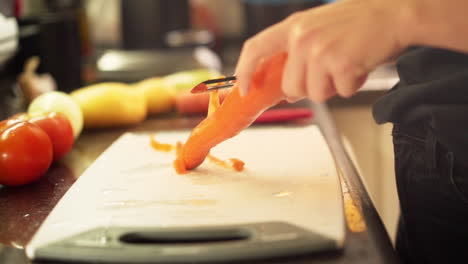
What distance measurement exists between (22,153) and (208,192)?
0.23 m

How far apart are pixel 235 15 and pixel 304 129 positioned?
1087 millimetres

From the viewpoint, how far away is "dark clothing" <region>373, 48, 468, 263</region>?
1.76 ft

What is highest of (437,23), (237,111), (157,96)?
(437,23)

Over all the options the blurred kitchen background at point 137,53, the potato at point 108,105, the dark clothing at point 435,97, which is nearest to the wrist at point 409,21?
the dark clothing at point 435,97

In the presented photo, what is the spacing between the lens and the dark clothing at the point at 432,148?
54cm

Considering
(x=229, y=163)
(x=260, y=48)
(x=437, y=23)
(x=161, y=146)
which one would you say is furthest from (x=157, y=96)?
(x=437, y=23)

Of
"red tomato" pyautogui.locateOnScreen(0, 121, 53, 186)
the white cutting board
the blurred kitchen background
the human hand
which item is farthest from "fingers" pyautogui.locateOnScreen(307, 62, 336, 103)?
the blurred kitchen background

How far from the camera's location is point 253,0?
1.54 meters

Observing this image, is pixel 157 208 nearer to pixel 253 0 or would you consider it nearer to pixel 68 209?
pixel 68 209

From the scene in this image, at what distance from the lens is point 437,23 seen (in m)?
0.43

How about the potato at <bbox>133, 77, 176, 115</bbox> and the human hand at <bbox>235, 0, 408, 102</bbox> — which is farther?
the potato at <bbox>133, 77, 176, 115</bbox>

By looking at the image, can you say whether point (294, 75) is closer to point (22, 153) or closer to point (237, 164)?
point (237, 164)

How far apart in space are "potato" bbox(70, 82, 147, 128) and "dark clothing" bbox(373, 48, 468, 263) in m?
0.47

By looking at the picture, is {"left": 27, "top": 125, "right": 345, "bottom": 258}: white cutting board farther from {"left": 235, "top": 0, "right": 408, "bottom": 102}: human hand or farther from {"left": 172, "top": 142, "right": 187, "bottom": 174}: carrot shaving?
{"left": 235, "top": 0, "right": 408, "bottom": 102}: human hand
